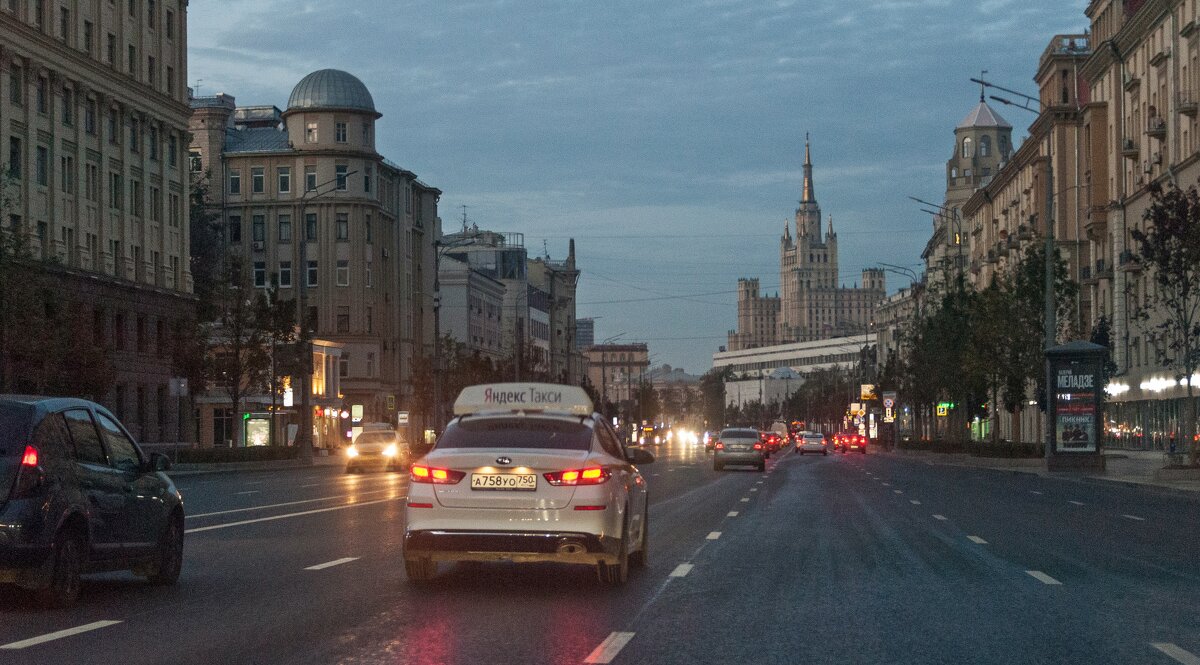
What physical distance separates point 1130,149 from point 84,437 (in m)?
69.4

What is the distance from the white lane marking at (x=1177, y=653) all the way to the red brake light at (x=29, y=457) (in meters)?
7.70

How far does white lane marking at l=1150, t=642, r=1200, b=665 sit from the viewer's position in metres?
10.2

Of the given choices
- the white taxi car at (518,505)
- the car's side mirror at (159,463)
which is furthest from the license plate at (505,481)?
the car's side mirror at (159,463)

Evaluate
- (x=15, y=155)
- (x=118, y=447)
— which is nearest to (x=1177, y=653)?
(x=118, y=447)

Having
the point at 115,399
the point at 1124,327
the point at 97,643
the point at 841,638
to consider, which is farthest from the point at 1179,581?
the point at 1124,327

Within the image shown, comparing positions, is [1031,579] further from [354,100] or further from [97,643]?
[354,100]

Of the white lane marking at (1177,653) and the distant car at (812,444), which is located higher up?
the white lane marking at (1177,653)

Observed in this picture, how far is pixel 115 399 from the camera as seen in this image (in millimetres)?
69250

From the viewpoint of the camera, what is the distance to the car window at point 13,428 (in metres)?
12.4

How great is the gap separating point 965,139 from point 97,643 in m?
146

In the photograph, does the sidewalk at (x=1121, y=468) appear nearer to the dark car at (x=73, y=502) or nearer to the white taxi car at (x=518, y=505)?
the white taxi car at (x=518, y=505)

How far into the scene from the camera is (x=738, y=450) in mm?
54875

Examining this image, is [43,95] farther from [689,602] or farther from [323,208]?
[689,602]

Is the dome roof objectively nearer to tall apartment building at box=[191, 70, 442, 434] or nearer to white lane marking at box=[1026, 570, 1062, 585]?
tall apartment building at box=[191, 70, 442, 434]
